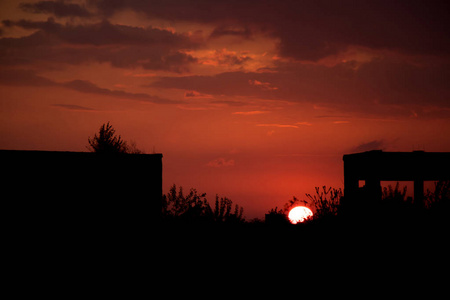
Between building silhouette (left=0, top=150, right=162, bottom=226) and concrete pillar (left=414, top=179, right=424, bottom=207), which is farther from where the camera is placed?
building silhouette (left=0, top=150, right=162, bottom=226)

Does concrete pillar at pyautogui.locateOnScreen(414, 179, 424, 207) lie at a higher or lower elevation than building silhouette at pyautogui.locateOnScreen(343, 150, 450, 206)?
lower

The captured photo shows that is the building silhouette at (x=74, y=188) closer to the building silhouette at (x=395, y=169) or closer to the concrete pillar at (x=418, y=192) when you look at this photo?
the building silhouette at (x=395, y=169)

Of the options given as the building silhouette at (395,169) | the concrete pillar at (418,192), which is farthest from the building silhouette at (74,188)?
the concrete pillar at (418,192)

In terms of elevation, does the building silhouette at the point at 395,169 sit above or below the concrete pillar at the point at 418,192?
above

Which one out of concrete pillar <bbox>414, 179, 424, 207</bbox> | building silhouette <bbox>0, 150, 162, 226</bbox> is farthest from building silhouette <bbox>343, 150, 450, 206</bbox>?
building silhouette <bbox>0, 150, 162, 226</bbox>

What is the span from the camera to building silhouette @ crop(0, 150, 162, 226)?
11.1m

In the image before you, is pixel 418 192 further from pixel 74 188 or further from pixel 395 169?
pixel 74 188

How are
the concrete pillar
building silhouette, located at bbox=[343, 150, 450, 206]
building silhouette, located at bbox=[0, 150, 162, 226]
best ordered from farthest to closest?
building silhouette, located at bbox=[0, 150, 162, 226] < the concrete pillar < building silhouette, located at bbox=[343, 150, 450, 206]

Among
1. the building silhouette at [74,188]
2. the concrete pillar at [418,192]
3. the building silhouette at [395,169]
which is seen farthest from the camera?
the building silhouette at [74,188]

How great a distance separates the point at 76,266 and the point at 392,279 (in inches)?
254

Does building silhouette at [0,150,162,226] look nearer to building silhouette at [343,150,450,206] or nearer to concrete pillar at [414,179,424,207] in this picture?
building silhouette at [343,150,450,206]

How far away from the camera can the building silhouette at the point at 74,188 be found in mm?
11117

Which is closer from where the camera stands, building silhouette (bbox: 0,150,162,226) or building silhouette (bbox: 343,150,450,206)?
building silhouette (bbox: 343,150,450,206)

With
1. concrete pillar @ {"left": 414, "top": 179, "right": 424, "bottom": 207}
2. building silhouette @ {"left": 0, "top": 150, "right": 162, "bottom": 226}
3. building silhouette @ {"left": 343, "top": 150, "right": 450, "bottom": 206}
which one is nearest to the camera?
building silhouette @ {"left": 343, "top": 150, "right": 450, "bottom": 206}
